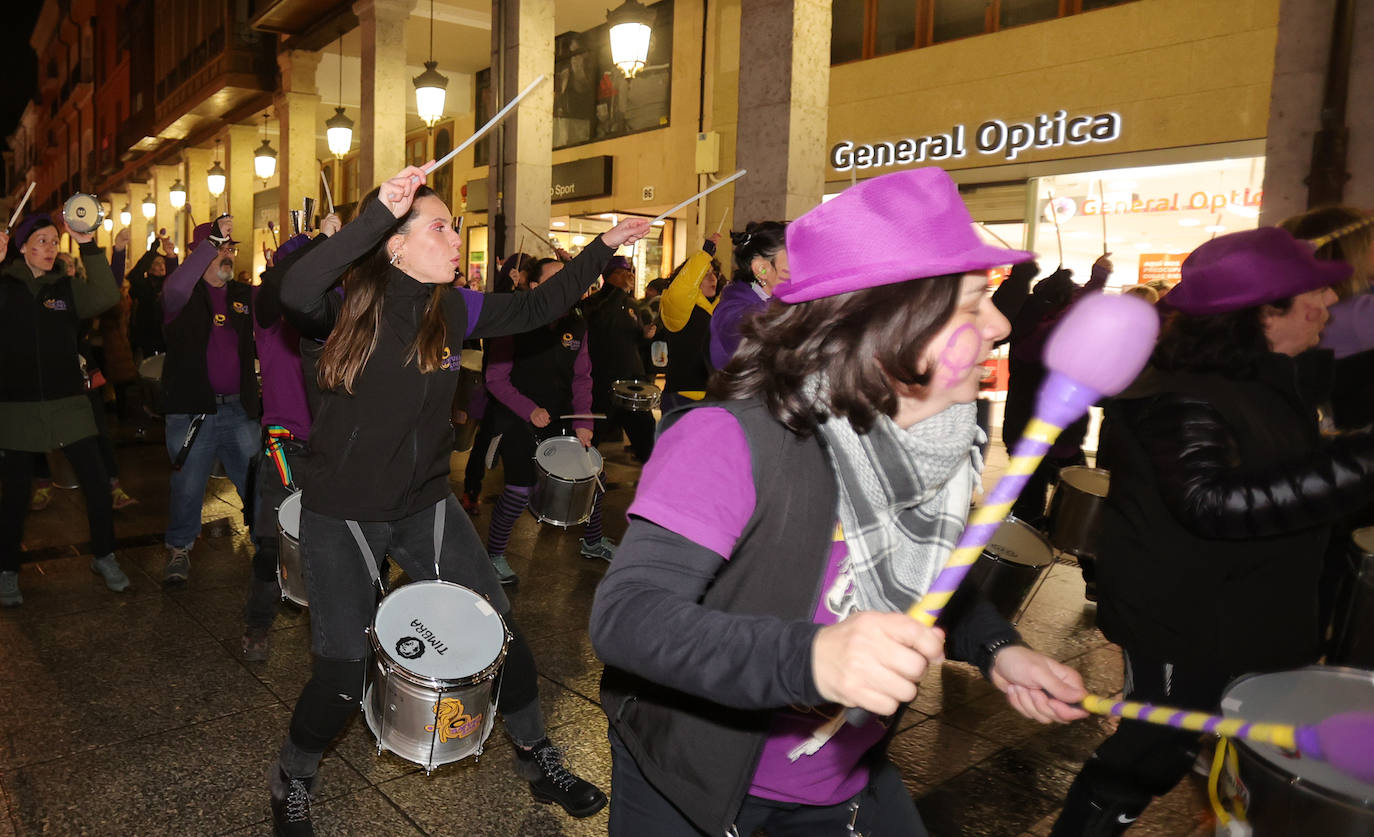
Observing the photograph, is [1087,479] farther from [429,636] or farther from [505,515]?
[429,636]

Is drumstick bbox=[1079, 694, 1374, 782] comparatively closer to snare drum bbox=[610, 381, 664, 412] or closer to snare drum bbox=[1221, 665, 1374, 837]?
snare drum bbox=[1221, 665, 1374, 837]

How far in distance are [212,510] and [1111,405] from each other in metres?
7.23

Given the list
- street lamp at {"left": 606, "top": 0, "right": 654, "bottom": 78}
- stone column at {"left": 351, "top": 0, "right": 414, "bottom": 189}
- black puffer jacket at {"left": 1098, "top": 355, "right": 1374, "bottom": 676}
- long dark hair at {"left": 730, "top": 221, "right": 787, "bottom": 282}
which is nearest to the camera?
black puffer jacket at {"left": 1098, "top": 355, "right": 1374, "bottom": 676}

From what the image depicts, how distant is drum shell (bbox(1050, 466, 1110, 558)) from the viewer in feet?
17.0

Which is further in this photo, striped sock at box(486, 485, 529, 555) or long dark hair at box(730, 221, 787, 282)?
striped sock at box(486, 485, 529, 555)

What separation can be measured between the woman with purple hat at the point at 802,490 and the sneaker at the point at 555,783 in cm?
178

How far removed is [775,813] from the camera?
1.81m

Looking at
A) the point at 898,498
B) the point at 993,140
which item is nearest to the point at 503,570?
the point at 898,498

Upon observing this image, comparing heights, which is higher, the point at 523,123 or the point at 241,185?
the point at 241,185

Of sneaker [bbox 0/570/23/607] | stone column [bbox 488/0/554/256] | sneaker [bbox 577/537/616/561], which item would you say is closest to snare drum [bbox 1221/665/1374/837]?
sneaker [bbox 577/537/616/561]

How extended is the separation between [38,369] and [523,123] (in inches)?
229

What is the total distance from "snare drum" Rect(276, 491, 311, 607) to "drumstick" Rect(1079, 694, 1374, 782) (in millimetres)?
3436

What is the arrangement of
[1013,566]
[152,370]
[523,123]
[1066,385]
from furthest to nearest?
1. [523,123]
2. [152,370]
3. [1013,566]
4. [1066,385]

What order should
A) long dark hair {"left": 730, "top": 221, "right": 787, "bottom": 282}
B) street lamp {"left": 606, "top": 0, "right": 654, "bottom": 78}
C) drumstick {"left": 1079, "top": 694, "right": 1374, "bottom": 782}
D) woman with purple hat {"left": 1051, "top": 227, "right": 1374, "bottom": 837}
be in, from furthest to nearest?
street lamp {"left": 606, "top": 0, "right": 654, "bottom": 78}
long dark hair {"left": 730, "top": 221, "right": 787, "bottom": 282}
woman with purple hat {"left": 1051, "top": 227, "right": 1374, "bottom": 837}
drumstick {"left": 1079, "top": 694, "right": 1374, "bottom": 782}
